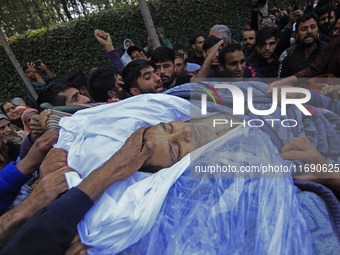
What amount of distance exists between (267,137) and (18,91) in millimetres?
9706

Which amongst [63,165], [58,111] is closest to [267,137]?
[63,165]

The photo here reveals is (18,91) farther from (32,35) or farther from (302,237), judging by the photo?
(302,237)

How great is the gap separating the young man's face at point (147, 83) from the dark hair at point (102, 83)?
20.4 inches

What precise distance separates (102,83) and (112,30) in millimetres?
5667

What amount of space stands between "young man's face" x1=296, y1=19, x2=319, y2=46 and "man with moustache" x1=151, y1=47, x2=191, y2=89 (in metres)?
1.75

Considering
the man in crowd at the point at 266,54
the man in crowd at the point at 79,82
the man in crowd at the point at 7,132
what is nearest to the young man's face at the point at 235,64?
the man in crowd at the point at 266,54

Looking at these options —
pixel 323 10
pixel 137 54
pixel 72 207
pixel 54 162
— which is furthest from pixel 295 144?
pixel 323 10

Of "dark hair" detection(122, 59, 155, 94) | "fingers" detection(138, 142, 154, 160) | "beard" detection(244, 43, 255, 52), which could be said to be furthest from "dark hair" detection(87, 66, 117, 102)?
"beard" detection(244, 43, 255, 52)

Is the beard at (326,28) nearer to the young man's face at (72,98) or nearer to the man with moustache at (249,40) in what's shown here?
the man with moustache at (249,40)

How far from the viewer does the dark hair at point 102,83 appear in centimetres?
326

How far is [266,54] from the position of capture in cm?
378

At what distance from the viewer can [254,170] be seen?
1378 mm

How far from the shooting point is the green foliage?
8.00 meters

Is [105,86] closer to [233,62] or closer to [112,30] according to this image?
[233,62]
